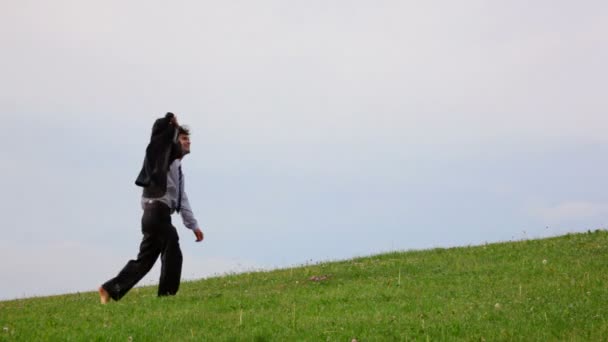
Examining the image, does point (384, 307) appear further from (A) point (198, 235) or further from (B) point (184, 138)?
(B) point (184, 138)

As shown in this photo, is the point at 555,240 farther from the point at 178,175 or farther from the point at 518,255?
the point at 178,175

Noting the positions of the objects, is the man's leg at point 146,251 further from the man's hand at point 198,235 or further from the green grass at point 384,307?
the man's hand at point 198,235

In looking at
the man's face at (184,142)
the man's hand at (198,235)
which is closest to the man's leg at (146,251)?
the man's hand at (198,235)

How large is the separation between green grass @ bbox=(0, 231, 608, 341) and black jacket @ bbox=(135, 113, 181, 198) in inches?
88.7

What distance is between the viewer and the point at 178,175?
16500mm

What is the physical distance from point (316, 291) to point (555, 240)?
9.45 m

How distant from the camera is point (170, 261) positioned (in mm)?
16312

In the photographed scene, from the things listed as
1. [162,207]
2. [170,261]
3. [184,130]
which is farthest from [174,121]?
[170,261]

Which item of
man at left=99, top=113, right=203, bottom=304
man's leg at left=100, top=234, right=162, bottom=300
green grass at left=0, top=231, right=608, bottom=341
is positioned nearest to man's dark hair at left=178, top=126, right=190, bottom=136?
man at left=99, top=113, right=203, bottom=304

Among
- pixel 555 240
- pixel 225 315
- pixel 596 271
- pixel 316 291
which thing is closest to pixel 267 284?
pixel 316 291

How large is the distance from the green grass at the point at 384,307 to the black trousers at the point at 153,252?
1.80 feet

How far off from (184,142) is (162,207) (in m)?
1.43

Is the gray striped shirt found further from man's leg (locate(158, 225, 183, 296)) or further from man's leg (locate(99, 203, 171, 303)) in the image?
man's leg (locate(158, 225, 183, 296))

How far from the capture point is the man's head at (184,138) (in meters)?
16.5
